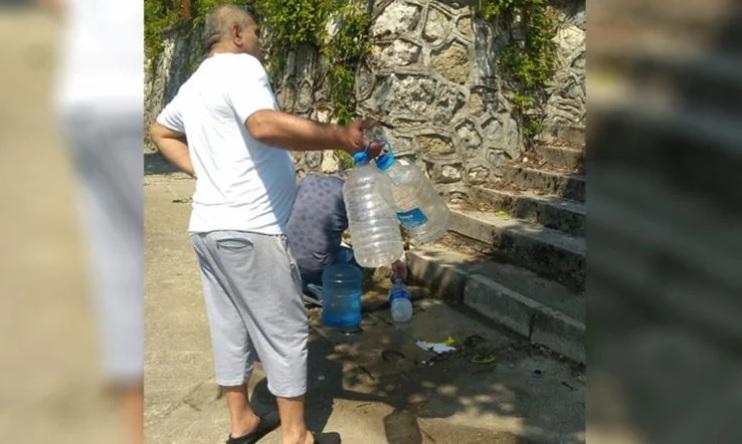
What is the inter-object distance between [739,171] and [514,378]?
11.9 ft

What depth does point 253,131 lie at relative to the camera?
9.75 ft

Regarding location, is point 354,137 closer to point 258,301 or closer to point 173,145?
point 258,301

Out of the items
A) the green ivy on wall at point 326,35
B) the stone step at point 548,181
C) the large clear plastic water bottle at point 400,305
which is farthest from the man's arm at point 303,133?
the green ivy on wall at point 326,35

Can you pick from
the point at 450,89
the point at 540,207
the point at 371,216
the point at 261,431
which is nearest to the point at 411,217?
the point at 371,216

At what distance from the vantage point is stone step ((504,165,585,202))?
242 inches

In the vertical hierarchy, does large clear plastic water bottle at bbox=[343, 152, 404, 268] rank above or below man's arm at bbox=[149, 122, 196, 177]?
below

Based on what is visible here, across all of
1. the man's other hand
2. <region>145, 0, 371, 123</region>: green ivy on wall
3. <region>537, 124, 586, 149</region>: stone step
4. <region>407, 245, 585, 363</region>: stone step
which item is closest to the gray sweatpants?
the man's other hand

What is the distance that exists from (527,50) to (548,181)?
50.5 inches

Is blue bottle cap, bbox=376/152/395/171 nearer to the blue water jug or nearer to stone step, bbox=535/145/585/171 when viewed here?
the blue water jug

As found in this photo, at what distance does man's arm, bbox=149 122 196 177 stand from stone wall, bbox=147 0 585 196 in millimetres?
3331

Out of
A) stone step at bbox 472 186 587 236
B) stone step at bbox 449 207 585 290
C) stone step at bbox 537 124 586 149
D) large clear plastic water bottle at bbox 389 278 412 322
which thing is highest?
stone step at bbox 537 124 586 149

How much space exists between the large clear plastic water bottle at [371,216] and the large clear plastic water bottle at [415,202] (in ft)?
0.27

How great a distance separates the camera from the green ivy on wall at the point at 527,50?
6836mm

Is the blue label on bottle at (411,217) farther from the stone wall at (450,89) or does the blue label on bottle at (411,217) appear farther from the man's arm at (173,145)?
the stone wall at (450,89)
